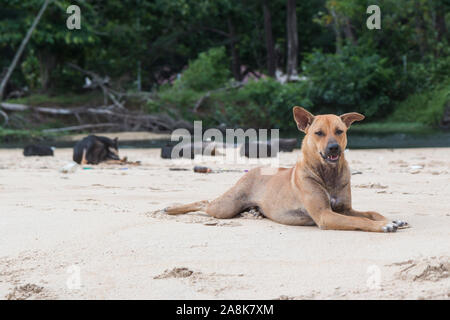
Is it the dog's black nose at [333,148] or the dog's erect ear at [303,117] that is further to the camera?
the dog's erect ear at [303,117]

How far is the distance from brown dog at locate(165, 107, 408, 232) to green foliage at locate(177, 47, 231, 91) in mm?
22875

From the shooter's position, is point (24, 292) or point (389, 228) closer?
point (24, 292)

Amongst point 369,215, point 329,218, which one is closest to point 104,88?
point 369,215

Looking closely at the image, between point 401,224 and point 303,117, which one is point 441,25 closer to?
point 303,117

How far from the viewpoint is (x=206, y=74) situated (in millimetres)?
28875

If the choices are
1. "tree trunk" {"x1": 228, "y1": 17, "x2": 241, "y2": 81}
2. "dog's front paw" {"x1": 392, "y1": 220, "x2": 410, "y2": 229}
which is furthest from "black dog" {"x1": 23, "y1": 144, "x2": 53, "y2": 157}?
"tree trunk" {"x1": 228, "y1": 17, "x2": 241, "y2": 81}

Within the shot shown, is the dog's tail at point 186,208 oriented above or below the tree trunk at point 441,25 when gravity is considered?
below

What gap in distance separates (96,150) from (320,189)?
7.88 meters

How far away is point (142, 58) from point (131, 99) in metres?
6.17

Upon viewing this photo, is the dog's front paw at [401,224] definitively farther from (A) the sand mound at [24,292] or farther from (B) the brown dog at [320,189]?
(A) the sand mound at [24,292]

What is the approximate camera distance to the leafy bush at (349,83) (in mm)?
26922

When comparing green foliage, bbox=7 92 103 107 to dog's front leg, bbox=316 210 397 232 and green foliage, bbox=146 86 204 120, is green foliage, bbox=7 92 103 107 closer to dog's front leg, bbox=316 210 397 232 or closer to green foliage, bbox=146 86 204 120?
green foliage, bbox=146 86 204 120

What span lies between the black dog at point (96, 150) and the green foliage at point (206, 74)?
15686mm

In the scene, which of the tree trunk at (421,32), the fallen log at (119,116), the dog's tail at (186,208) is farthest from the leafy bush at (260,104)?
the dog's tail at (186,208)
